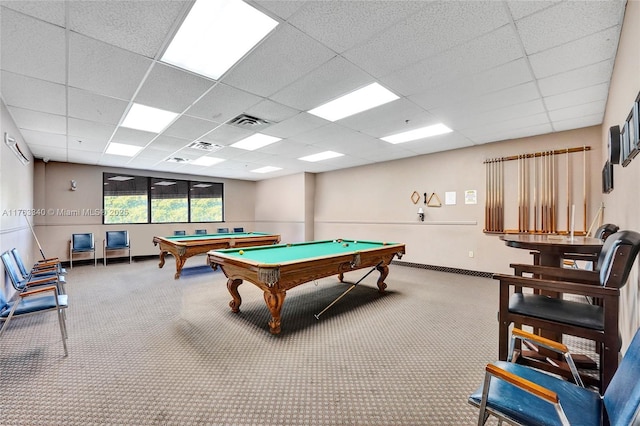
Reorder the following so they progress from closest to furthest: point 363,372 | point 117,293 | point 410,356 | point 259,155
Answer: point 363,372, point 410,356, point 117,293, point 259,155

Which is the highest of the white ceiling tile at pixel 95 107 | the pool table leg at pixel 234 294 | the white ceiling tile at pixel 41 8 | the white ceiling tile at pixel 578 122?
the white ceiling tile at pixel 578 122

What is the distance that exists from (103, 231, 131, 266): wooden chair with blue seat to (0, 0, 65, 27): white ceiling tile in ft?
21.2

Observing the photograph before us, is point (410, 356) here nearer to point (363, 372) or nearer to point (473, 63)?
point (363, 372)

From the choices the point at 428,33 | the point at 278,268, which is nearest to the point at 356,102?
the point at 428,33

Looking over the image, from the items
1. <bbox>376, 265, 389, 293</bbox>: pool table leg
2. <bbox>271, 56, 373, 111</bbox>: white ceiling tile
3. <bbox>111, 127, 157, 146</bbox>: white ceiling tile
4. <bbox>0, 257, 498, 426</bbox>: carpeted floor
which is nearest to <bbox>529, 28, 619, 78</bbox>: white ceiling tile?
<bbox>271, 56, 373, 111</bbox>: white ceiling tile

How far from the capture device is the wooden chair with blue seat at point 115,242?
7.00 metres

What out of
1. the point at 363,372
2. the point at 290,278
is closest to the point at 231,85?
the point at 290,278

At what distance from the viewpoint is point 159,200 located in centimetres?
822

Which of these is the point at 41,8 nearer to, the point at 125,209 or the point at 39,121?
the point at 39,121

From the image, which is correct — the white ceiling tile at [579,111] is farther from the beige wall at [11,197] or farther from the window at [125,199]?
the window at [125,199]

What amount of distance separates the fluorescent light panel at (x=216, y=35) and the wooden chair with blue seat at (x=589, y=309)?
2410 mm

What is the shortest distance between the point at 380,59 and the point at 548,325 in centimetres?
230

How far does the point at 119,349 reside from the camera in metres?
2.54

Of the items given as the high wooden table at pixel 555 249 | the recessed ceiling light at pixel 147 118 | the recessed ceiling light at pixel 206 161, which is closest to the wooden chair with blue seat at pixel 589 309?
the high wooden table at pixel 555 249
